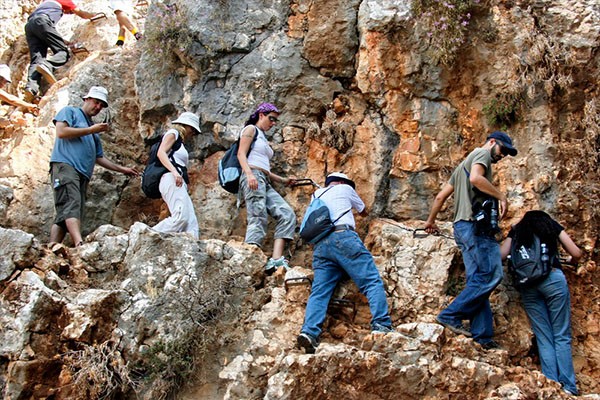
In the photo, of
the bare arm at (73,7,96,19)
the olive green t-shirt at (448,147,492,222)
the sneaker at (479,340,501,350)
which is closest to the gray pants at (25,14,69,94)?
the bare arm at (73,7,96,19)

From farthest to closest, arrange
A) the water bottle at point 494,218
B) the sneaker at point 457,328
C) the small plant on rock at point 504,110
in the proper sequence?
the small plant on rock at point 504,110 < the water bottle at point 494,218 < the sneaker at point 457,328

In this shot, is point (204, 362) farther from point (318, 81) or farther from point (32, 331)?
point (318, 81)

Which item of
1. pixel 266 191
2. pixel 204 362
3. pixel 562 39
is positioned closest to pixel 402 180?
pixel 266 191

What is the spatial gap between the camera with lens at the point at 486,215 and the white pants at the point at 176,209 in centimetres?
296

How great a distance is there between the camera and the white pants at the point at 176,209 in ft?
23.7

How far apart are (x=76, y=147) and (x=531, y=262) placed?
512 centimetres

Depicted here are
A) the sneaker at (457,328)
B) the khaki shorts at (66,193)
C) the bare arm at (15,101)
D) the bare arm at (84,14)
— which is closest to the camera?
the sneaker at (457,328)

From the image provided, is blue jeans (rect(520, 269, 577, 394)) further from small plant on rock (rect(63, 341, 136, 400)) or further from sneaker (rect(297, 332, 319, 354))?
small plant on rock (rect(63, 341, 136, 400))

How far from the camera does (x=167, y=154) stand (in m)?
7.52

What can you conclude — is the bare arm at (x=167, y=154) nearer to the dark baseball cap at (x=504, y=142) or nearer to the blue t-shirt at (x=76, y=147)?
the blue t-shirt at (x=76, y=147)

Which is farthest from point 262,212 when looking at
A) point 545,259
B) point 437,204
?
point 545,259

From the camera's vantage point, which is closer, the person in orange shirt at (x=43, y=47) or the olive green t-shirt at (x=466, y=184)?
the olive green t-shirt at (x=466, y=184)

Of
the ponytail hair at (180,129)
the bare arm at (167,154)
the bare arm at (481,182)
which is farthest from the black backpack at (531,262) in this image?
the ponytail hair at (180,129)

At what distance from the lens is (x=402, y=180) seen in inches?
324
